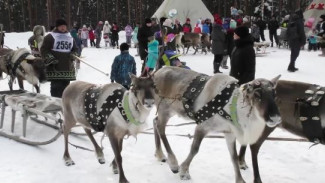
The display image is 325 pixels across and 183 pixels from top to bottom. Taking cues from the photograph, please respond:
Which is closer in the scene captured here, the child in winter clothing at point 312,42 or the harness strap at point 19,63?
the harness strap at point 19,63

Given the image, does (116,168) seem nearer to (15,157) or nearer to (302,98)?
(15,157)

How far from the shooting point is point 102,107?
4320 millimetres

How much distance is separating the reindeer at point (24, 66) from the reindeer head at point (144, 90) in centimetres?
371

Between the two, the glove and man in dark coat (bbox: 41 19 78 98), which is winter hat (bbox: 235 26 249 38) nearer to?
man in dark coat (bbox: 41 19 78 98)


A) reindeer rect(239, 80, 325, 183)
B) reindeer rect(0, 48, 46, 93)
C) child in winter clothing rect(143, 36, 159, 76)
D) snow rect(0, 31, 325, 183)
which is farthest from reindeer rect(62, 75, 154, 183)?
child in winter clothing rect(143, 36, 159, 76)

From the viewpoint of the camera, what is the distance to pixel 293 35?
37.2ft

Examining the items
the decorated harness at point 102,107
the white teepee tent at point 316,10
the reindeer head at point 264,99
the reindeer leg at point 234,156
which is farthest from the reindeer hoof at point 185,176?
the white teepee tent at point 316,10

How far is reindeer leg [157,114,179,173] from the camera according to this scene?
4.63m

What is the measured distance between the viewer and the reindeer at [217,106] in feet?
12.1

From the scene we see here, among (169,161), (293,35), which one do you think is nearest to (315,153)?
(169,161)

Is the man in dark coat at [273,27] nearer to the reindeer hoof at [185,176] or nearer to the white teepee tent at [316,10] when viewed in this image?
the white teepee tent at [316,10]

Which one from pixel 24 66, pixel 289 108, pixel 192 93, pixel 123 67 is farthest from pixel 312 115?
pixel 24 66

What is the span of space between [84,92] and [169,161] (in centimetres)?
133

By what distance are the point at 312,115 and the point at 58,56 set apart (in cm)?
425
